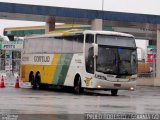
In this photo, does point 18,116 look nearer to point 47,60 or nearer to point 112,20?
point 47,60

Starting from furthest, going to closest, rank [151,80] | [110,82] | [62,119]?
[151,80] < [110,82] < [62,119]

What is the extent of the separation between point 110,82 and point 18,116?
12.7 m

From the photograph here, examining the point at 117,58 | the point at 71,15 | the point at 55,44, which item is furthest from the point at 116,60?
the point at 71,15

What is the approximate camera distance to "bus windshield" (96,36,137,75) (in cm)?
2619

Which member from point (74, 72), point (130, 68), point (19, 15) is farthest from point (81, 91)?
point (19, 15)

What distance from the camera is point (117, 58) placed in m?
26.5

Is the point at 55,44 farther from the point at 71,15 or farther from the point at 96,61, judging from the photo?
the point at 71,15

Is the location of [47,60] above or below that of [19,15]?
below

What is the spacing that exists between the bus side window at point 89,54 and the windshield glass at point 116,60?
327 millimetres

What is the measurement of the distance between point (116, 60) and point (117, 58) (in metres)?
0.11

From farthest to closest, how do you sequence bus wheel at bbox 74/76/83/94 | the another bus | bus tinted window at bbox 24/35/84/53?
bus tinted window at bbox 24/35/84/53 → bus wheel at bbox 74/76/83/94 → the another bus

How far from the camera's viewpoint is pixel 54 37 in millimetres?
30016

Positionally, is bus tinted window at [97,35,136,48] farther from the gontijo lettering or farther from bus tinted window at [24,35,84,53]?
the gontijo lettering

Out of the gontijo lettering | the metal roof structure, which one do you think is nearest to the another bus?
the gontijo lettering
